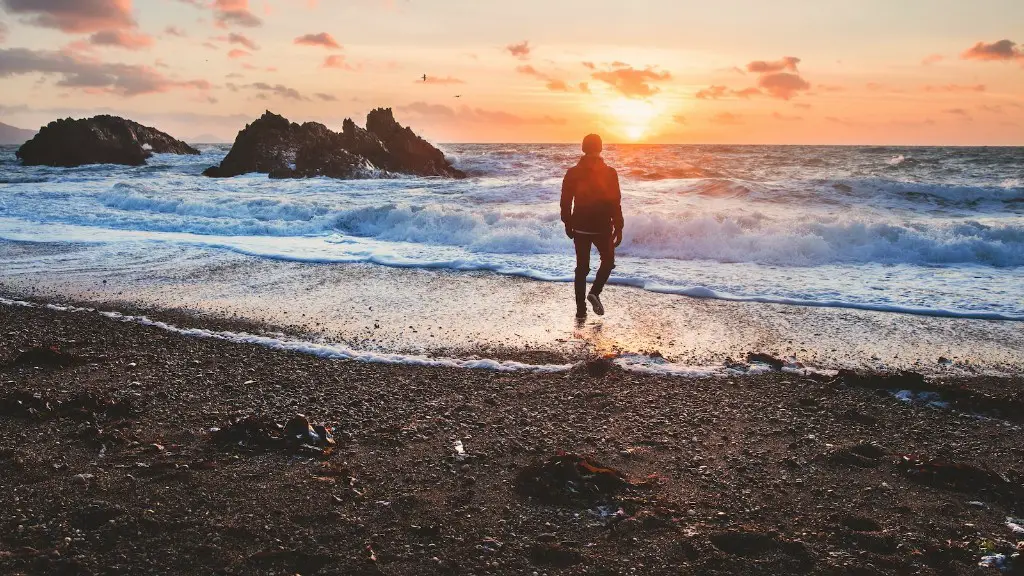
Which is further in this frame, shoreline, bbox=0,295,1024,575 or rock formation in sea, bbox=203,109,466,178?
rock formation in sea, bbox=203,109,466,178

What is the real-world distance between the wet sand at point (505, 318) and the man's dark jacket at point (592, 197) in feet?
3.36

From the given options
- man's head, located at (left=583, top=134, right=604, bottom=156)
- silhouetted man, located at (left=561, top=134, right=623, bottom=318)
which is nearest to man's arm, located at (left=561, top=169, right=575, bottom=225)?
silhouetted man, located at (left=561, top=134, right=623, bottom=318)

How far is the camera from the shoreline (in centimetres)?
278

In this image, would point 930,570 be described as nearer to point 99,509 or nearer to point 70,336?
point 99,509

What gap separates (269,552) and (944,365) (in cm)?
567

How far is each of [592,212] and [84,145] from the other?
174 feet

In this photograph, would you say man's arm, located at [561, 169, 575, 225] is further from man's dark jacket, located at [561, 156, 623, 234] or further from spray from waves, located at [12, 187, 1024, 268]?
spray from waves, located at [12, 187, 1024, 268]

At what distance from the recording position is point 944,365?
18.6 ft

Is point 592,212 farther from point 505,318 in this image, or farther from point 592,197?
point 505,318

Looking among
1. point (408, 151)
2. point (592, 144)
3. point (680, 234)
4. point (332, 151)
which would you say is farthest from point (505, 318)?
point (408, 151)

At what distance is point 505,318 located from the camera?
23.1ft

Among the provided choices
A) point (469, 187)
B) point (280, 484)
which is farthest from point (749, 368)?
point (469, 187)

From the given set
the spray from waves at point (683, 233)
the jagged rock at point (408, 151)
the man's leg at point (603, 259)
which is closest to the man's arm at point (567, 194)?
the man's leg at point (603, 259)

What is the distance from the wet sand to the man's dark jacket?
1.02m
